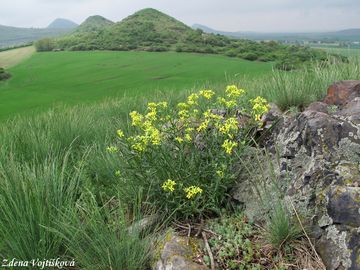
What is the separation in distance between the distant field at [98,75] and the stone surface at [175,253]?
2016 centimetres

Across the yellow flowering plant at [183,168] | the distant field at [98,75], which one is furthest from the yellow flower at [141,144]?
the distant field at [98,75]

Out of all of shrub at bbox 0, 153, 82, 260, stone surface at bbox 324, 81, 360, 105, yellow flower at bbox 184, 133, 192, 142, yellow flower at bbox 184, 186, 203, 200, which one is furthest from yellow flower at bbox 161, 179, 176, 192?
→ stone surface at bbox 324, 81, 360, 105

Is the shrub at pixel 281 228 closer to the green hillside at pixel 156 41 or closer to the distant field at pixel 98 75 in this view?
the distant field at pixel 98 75

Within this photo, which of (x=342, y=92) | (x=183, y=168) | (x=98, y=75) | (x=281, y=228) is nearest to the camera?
(x=281, y=228)

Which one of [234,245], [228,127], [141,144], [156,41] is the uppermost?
[228,127]

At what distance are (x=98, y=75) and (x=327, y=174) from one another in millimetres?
39567

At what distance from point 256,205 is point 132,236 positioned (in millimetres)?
1210

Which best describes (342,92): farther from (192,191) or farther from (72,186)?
(72,186)

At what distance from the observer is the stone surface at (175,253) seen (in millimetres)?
2873

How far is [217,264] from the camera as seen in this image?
2.98 m

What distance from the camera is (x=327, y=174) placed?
124 inches

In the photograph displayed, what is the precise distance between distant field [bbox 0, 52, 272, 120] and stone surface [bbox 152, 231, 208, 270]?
66.1 feet

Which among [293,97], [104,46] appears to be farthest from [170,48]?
[293,97]

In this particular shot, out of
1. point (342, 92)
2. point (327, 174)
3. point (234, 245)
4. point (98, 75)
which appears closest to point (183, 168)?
point (234, 245)
